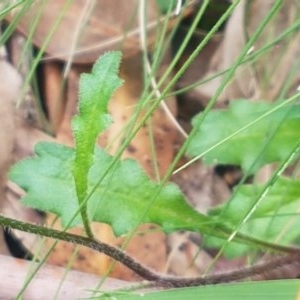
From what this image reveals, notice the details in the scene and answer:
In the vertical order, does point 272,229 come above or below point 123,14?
below

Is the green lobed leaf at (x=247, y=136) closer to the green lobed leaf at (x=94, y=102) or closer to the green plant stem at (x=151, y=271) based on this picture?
the green plant stem at (x=151, y=271)

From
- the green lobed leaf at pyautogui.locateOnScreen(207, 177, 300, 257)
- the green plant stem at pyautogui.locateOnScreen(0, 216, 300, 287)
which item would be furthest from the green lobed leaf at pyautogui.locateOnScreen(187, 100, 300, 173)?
the green plant stem at pyautogui.locateOnScreen(0, 216, 300, 287)

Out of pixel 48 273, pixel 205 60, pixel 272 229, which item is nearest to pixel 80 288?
pixel 48 273

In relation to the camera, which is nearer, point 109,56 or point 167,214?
point 109,56

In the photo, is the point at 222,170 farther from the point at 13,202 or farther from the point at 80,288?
the point at 80,288

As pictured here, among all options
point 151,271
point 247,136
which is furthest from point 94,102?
point 247,136

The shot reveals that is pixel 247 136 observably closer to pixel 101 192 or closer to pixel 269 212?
pixel 269 212
